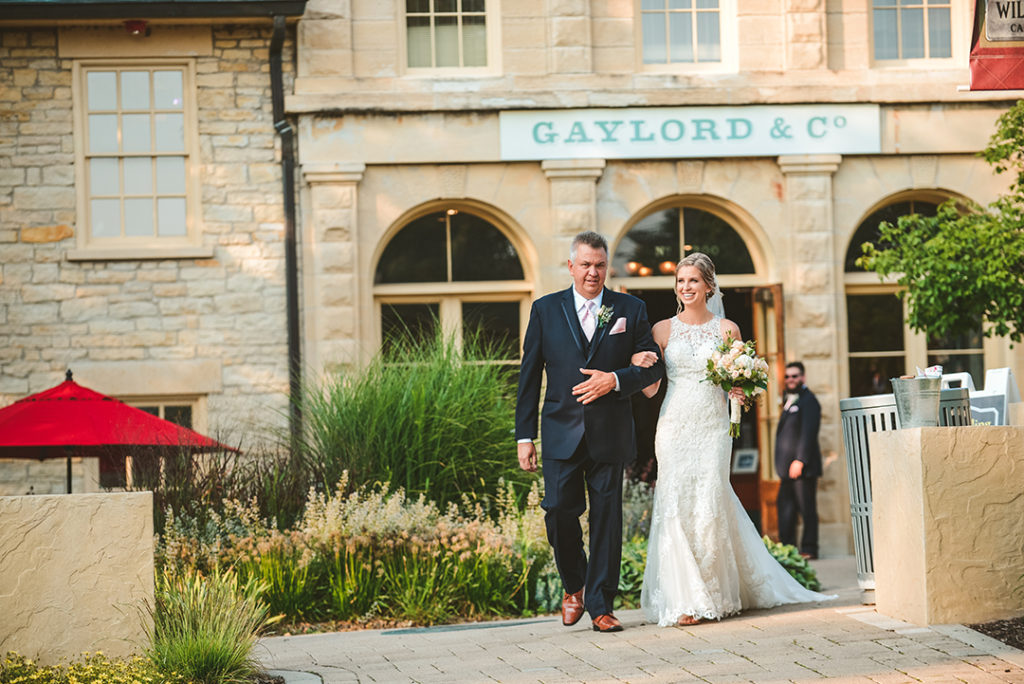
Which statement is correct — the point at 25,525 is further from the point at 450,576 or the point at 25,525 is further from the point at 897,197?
the point at 897,197

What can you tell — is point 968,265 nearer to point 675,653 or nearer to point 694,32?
point 694,32

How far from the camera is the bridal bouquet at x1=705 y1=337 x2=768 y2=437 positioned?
24.1ft

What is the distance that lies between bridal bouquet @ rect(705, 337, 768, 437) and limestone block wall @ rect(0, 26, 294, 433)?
6.58m

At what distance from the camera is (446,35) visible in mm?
13812

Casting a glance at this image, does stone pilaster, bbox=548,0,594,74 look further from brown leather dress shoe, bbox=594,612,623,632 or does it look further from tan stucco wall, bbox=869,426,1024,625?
brown leather dress shoe, bbox=594,612,623,632

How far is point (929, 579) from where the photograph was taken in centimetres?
654

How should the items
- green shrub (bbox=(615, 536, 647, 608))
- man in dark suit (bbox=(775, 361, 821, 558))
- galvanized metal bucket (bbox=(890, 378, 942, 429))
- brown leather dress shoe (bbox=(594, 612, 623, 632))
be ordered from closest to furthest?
galvanized metal bucket (bbox=(890, 378, 942, 429)), brown leather dress shoe (bbox=(594, 612, 623, 632)), green shrub (bbox=(615, 536, 647, 608)), man in dark suit (bbox=(775, 361, 821, 558))

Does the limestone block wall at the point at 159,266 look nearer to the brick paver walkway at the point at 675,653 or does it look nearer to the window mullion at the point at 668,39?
the window mullion at the point at 668,39

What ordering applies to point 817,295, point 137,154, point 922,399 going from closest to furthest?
point 922,399, point 137,154, point 817,295

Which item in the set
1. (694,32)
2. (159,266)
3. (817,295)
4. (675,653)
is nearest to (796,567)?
(675,653)

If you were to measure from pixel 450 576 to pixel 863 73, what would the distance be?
26.2 ft

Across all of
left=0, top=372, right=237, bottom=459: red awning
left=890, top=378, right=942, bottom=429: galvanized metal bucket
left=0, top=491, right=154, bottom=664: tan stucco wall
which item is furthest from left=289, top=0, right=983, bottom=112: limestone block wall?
left=0, top=491, right=154, bottom=664: tan stucco wall

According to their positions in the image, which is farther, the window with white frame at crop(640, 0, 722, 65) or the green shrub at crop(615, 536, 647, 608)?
the window with white frame at crop(640, 0, 722, 65)

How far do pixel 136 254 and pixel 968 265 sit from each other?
25.4ft
